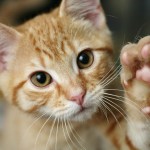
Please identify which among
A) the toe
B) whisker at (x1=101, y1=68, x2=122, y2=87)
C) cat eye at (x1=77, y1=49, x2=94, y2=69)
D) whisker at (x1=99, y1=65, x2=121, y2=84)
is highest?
cat eye at (x1=77, y1=49, x2=94, y2=69)

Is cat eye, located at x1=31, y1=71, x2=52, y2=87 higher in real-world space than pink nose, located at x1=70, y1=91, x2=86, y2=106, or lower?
higher

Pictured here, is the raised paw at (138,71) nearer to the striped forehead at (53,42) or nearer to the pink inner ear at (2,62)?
the striped forehead at (53,42)

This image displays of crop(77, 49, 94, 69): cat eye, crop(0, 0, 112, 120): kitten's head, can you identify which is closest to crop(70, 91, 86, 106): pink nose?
crop(0, 0, 112, 120): kitten's head

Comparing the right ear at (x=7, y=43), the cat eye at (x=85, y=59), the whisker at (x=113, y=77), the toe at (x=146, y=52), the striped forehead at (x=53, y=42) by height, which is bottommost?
the whisker at (x=113, y=77)

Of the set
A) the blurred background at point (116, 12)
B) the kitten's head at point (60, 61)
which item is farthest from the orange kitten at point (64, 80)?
the blurred background at point (116, 12)

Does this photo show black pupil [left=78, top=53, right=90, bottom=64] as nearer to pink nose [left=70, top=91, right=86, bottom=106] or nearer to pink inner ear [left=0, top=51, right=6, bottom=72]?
pink nose [left=70, top=91, right=86, bottom=106]

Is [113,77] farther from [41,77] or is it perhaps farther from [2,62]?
[2,62]

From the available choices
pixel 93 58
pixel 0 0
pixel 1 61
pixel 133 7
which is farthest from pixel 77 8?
pixel 0 0
